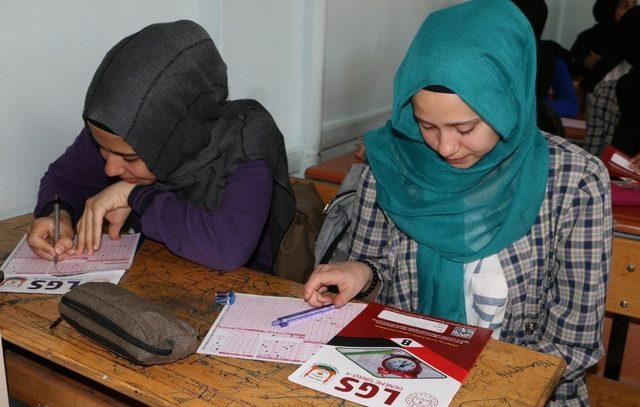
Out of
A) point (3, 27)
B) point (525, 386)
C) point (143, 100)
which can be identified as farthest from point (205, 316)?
point (3, 27)

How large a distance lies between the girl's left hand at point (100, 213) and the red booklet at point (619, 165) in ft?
4.92

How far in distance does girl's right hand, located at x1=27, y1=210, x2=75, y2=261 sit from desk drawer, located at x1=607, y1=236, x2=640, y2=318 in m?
1.40

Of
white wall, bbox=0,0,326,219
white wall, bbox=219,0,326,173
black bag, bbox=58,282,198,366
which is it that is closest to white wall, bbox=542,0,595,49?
white wall, bbox=219,0,326,173

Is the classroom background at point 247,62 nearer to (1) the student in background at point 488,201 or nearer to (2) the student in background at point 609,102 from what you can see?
(1) the student in background at point 488,201

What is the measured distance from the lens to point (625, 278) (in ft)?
6.17

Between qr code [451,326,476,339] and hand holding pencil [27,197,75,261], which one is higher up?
qr code [451,326,476,339]

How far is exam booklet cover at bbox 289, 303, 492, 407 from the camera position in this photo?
95cm

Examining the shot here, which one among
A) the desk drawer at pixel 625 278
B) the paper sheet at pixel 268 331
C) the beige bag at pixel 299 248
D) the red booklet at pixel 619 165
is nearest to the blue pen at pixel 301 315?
the paper sheet at pixel 268 331

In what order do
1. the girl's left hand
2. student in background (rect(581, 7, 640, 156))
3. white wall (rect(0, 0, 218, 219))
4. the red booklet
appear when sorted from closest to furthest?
the girl's left hand → white wall (rect(0, 0, 218, 219)) → the red booklet → student in background (rect(581, 7, 640, 156))

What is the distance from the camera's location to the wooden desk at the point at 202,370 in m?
0.95

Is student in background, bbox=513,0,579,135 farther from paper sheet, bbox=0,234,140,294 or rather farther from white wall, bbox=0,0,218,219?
paper sheet, bbox=0,234,140,294

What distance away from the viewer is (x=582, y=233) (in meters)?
1.29

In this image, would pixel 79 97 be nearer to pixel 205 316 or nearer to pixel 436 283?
pixel 205 316

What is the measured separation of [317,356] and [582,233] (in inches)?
22.8
